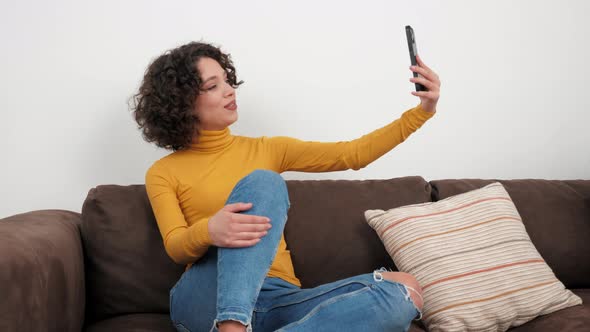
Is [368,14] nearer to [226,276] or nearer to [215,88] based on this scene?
[215,88]

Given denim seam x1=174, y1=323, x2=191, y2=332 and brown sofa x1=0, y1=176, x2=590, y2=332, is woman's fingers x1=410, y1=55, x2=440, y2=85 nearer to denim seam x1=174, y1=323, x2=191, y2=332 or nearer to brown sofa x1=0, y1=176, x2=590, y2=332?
brown sofa x1=0, y1=176, x2=590, y2=332

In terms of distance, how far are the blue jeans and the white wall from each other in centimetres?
82

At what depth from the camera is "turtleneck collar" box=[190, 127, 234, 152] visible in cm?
173

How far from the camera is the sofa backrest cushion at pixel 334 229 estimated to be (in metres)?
1.79

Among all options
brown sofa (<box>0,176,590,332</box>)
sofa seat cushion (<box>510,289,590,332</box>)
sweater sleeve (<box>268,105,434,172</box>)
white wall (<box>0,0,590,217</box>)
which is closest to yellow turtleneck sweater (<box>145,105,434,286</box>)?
sweater sleeve (<box>268,105,434,172</box>)

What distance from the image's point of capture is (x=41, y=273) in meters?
1.36

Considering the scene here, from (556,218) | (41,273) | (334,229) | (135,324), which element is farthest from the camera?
(556,218)

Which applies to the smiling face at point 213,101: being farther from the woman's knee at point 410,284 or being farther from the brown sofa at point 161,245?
the woman's knee at point 410,284

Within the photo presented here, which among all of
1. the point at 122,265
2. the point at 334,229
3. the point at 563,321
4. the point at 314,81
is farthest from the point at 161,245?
the point at 563,321

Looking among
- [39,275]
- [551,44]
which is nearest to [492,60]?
[551,44]

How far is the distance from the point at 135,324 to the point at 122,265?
0.65ft

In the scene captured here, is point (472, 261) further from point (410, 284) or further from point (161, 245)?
point (161, 245)

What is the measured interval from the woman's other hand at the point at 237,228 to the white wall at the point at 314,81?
0.87 meters

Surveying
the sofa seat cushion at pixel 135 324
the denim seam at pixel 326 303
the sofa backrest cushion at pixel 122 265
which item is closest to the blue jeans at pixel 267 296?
the denim seam at pixel 326 303
